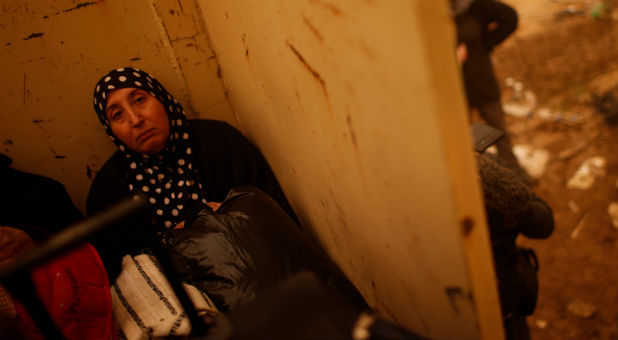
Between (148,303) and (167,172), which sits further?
(167,172)

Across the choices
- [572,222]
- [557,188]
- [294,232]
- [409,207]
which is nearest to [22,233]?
[294,232]

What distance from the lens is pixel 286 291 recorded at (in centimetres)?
63

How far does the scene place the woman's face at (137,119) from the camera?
1572mm

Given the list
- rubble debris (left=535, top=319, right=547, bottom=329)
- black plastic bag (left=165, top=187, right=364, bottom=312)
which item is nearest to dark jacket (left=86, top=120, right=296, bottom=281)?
black plastic bag (left=165, top=187, right=364, bottom=312)

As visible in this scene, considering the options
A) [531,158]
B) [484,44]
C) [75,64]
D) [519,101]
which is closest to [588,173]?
[531,158]

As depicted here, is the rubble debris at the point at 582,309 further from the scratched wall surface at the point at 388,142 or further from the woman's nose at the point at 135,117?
the woman's nose at the point at 135,117

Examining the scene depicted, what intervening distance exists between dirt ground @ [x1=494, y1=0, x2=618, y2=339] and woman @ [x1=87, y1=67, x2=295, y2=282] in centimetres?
164

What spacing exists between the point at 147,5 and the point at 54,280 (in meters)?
1.36

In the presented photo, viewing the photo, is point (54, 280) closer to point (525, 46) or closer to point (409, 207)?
point (409, 207)

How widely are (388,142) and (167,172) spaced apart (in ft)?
4.53

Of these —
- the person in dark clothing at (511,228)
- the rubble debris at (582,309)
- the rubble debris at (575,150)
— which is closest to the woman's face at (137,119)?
the person in dark clothing at (511,228)

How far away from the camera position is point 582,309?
1.90m

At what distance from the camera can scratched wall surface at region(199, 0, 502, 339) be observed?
503mm

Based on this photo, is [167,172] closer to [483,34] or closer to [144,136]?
[144,136]
